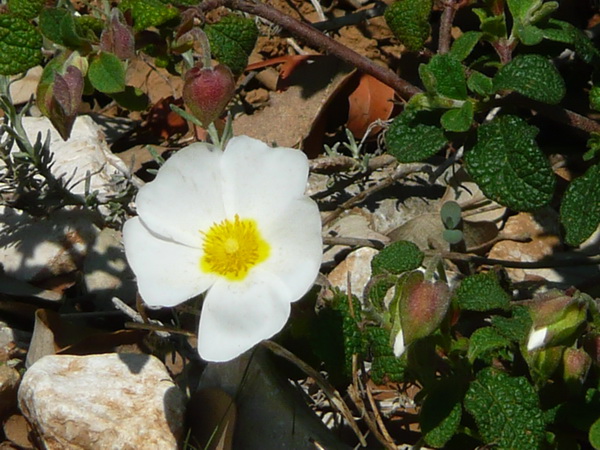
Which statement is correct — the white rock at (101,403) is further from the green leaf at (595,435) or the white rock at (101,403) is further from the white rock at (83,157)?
the green leaf at (595,435)

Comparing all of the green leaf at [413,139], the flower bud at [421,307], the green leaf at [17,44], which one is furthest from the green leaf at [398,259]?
the green leaf at [17,44]

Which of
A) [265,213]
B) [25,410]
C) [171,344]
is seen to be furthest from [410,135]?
[25,410]

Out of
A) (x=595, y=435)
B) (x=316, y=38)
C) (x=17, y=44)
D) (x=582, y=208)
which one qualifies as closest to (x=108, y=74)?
(x=17, y=44)

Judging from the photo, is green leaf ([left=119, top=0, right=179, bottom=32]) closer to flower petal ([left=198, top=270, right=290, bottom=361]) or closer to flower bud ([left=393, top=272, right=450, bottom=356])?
flower petal ([left=198, top=270, right=290, bottom=361])

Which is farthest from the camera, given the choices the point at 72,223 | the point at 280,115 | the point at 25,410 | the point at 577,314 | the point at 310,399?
the point at 280,115

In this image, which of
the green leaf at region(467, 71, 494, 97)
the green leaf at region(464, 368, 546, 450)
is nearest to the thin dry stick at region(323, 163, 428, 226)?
the green leaf at region(467, 71, 494, 97)

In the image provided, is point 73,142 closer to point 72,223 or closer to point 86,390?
point 72,223
